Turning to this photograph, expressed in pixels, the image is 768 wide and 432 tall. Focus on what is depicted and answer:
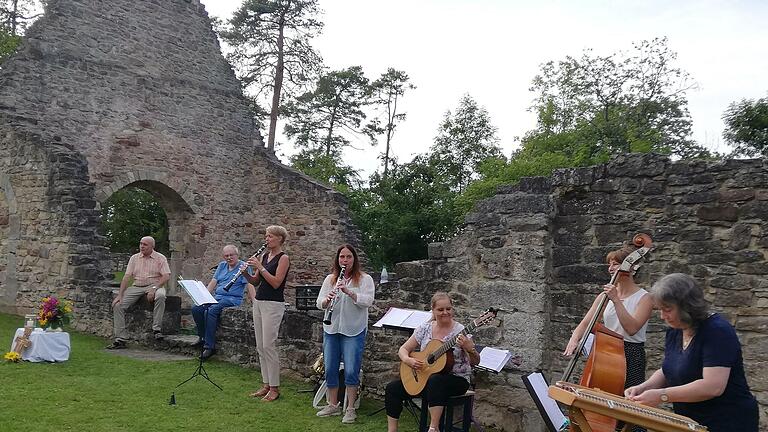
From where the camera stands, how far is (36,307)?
36.6 feet

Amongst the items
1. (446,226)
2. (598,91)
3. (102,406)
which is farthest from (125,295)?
(598,91)

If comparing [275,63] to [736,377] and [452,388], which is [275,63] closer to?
[452,388]

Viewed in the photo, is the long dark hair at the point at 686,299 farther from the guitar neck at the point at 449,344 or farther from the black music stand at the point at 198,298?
the black music stand at the point at 198,298

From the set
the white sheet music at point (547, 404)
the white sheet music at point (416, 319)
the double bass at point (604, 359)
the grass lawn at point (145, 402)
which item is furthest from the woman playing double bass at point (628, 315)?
the grass lawn at point (145, 402)

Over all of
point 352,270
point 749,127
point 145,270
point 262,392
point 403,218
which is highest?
point 749,127

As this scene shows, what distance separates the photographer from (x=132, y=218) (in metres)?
27.5

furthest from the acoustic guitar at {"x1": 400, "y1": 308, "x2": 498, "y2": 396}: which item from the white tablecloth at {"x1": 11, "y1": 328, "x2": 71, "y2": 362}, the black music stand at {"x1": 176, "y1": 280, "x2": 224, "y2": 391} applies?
the white tablecloth at {"x1": 11, "y1": 328, "x2": 71, "y2": 362}

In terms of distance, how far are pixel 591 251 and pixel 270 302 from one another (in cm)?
326

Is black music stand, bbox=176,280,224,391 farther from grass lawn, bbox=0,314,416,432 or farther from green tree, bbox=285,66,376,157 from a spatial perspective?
green tree, bbox=285,66,376,157

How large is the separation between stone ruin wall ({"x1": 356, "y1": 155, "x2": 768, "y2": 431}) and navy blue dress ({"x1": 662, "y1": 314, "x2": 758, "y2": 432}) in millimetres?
2322

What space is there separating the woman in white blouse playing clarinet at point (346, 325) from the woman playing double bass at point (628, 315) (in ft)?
7.03

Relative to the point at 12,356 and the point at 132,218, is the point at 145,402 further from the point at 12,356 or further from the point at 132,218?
the point at 132,218

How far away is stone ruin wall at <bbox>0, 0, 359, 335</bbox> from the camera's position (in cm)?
1124

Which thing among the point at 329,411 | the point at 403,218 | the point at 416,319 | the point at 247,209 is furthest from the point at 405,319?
the point at 403,218
